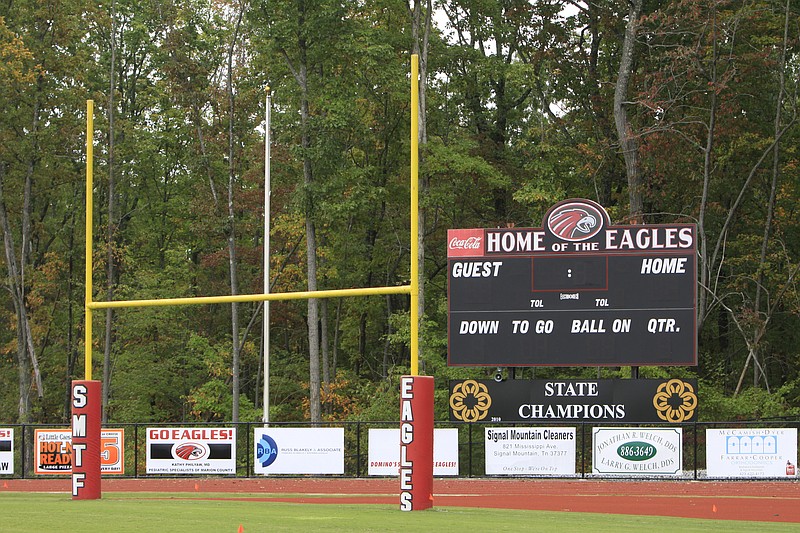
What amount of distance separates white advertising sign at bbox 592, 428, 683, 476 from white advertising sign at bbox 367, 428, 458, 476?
9.52ft

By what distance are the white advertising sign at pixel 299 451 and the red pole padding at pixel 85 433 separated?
24.1 feet

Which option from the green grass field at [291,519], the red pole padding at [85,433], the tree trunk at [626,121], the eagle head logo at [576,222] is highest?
the tree trunk at [626,121]

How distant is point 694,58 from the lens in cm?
2881

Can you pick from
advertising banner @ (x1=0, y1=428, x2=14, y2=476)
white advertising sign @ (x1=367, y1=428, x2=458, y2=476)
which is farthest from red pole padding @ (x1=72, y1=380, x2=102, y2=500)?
advertising banner @ (x1=0, y1=428, x2=14, y2=476)

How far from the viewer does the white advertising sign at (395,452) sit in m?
23.8

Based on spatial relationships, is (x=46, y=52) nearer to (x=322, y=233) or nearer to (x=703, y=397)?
(x=322, y=233)

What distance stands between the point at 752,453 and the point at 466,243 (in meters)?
6.78

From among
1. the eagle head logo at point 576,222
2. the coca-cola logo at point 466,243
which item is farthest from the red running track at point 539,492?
the eagle head logo at point 576,222

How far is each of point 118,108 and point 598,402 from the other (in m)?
21.7

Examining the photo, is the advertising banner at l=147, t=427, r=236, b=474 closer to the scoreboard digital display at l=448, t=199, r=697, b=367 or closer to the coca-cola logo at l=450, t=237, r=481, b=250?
the scoreboard digital display at l=448, t=199, r=697, b=367

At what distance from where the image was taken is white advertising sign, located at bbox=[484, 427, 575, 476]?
23.2 meters

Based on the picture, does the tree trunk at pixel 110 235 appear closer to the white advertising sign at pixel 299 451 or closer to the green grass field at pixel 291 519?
the white advertising sign at pixel 299 451

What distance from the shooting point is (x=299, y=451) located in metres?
24.4

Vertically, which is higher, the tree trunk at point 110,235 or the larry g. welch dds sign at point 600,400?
the tree trunk at point 110,235
